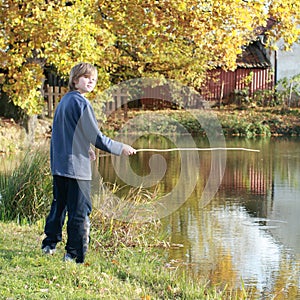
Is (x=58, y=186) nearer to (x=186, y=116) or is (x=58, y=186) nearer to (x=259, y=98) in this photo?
(x=186, y=116)

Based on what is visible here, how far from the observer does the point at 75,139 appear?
6582 mm

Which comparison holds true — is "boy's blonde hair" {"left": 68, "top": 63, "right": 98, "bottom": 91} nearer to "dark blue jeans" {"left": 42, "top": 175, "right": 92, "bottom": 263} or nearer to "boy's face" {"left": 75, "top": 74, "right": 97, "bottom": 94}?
"boy's face" {"left": 75, "top": 74, "right": 97, "bottom": 94}

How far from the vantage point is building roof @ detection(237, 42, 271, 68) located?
3747 cm

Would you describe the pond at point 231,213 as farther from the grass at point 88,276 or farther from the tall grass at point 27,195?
the tall grass at point 27,195

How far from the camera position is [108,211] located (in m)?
9.02

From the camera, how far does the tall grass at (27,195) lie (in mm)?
9375

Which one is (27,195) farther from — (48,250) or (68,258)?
(68,258)

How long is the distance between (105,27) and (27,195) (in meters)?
11.9

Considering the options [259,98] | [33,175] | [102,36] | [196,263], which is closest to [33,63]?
[102,36]

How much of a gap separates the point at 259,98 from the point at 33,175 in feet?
89.5

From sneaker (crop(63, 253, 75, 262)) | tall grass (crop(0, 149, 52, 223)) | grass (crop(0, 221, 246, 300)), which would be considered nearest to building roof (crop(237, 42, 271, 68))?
tall grass (crop(0, 149, 52, 223))

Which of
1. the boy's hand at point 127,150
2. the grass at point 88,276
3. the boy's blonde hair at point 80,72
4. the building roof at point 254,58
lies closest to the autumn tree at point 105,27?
the grass at point 88,276

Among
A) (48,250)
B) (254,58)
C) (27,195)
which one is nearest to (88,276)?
(48,250)

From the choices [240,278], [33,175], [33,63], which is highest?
[33,63]
